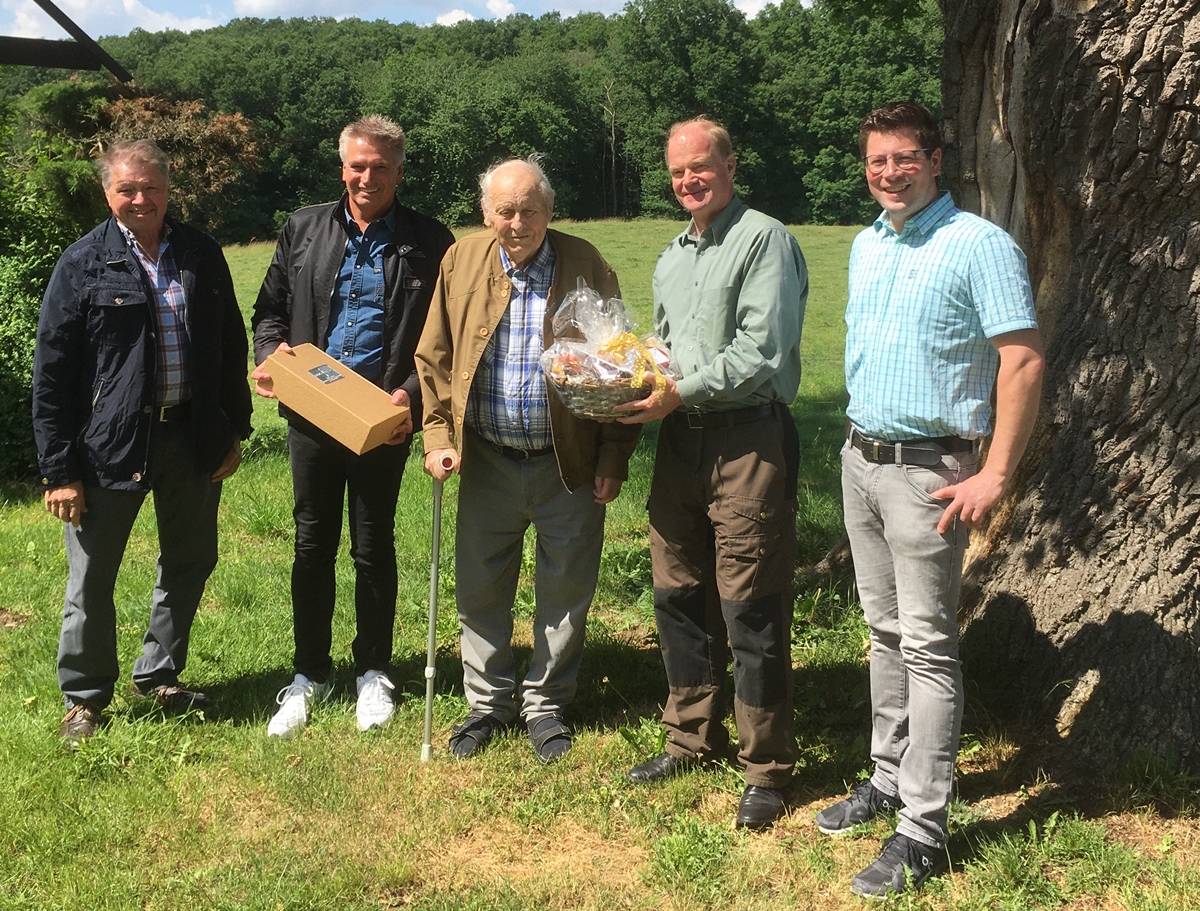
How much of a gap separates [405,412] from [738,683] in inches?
64.0

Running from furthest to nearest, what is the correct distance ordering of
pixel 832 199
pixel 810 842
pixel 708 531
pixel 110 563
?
pixel 832 199
pixel 110 563
pixel 708 531
pixel 810 842

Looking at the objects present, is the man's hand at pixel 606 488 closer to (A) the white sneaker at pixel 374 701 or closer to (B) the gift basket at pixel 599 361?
(B) the gift basket at pixel 599 361

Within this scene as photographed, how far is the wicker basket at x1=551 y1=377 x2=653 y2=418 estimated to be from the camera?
137 inches

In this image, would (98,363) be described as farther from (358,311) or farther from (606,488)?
(606,488)

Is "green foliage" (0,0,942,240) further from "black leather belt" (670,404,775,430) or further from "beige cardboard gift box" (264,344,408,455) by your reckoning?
"black leather belt" (670,404,775,430)

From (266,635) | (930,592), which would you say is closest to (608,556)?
(266,635)

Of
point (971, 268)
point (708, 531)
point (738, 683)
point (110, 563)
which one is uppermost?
point (971, 268)

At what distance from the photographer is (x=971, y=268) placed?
9.75ft

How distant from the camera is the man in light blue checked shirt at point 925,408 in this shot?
9.64 feet

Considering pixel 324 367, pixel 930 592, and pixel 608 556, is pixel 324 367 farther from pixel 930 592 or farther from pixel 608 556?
pixel 608 556

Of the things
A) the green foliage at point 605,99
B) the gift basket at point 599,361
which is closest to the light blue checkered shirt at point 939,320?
the gift basket at point 599,361

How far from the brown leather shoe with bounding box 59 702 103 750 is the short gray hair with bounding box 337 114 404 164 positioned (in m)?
2.53

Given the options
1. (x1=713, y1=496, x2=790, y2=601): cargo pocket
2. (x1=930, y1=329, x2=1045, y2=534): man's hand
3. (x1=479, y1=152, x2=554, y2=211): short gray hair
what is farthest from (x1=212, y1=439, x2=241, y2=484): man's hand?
(x1=930, y1=329, x2=1045, y2=534): man's hand

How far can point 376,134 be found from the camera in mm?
4227
